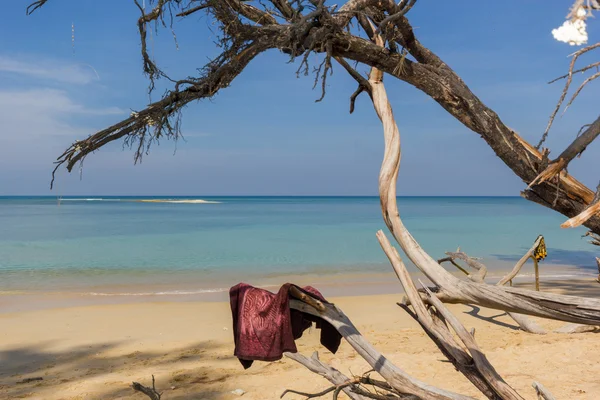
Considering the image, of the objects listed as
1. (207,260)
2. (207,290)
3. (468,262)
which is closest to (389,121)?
(468,262)

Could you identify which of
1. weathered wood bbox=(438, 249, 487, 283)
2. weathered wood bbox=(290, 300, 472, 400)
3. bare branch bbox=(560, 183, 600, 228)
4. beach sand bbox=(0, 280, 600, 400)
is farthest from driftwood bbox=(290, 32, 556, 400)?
weathered wood bbox=(438, 249, 487, 283)

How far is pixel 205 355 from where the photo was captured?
23.6ft

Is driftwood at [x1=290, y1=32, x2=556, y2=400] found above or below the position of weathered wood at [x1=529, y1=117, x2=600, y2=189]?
below

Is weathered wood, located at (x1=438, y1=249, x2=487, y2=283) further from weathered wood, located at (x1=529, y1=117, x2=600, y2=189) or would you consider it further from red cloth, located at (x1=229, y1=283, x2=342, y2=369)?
red cloth, located at (x1=229, y1=283, x2=342, y2=369)

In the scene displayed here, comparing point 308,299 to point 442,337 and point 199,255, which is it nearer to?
point 442,337

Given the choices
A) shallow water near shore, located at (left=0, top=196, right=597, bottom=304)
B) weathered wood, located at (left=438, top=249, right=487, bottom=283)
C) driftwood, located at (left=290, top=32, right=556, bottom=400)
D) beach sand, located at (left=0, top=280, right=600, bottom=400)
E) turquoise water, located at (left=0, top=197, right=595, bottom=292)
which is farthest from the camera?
turquoise water, located at (left=0, top=197, right=595, bottom=292)

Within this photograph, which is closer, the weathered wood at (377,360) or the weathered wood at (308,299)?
the weathered wood at (377,360)

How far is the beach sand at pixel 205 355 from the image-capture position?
221 inches

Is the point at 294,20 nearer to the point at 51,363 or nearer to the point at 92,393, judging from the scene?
the point at 92,393

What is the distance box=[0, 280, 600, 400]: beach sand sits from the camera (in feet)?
18.5

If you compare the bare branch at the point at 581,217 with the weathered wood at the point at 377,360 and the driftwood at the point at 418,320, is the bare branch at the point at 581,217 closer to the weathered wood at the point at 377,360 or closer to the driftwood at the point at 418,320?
the driftwood at the point at 418,320

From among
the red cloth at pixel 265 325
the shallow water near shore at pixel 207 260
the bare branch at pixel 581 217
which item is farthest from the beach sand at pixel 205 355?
the shallow water near shore at pixel 207 260

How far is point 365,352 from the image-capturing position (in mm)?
2631

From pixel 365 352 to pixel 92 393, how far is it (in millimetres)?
4229
